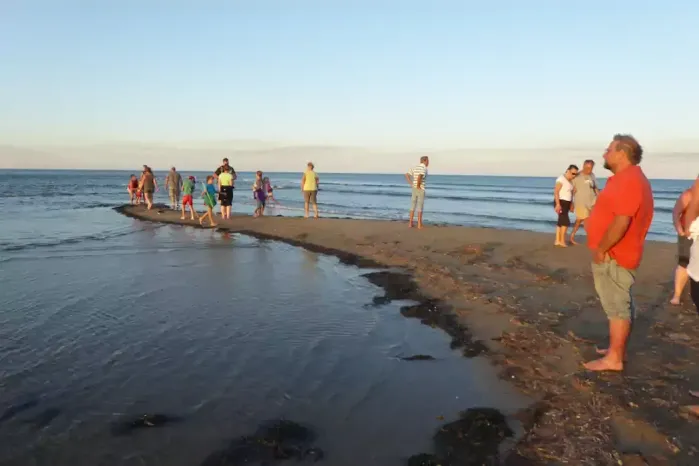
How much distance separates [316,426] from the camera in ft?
11.6

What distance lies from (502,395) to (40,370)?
360 centimetres

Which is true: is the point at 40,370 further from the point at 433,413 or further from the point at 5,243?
the point at 5,243

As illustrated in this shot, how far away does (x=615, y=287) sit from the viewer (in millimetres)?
4359

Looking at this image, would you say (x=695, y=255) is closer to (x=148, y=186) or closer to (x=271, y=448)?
(x=271, y=448)

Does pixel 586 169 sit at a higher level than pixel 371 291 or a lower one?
higher

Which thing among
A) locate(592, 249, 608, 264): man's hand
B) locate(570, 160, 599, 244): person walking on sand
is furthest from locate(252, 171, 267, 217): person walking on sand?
locate(592, 249, 608, 264): man's hand

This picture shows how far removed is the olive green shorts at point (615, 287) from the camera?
4.30m

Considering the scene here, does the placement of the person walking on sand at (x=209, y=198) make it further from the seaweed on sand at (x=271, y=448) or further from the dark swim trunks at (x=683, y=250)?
the seaweed on sand at (x=271, y=448)

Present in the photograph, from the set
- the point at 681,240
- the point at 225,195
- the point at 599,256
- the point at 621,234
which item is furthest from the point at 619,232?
the point at 225,195

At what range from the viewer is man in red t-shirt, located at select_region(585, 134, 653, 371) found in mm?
4090

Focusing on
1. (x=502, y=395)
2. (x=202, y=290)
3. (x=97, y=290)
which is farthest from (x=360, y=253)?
(x=502, y=395)

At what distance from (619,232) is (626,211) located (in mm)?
166

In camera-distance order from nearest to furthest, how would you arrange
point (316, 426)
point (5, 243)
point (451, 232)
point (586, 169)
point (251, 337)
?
point (316, 426), point (251, 337), point (586, 169), point (5, 243), point (451, 232)

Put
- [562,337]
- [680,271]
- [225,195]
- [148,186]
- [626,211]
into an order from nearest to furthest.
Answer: [626,211] < [562,337] < [680,271] < [225,195] < [148,186]
